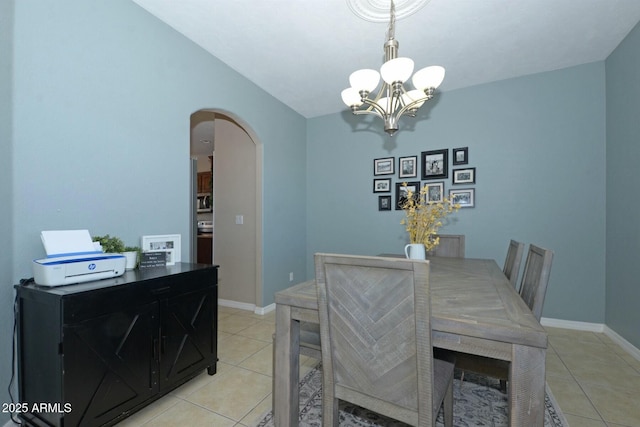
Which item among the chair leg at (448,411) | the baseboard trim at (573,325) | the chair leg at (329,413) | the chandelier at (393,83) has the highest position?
the chandelier at (393,83)

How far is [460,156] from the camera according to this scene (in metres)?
3.34

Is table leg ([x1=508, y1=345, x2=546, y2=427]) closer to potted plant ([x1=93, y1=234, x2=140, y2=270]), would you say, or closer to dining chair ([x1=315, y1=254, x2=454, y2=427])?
dining chair ([x1=315, y1=254, x2=454, y2=427])

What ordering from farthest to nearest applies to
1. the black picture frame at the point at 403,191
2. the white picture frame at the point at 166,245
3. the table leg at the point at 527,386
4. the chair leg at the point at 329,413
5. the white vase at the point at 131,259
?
the black picture frame at the point at 403,191
the white picture frame at the point at 166,245
the white vase at the point at 131,259
the chair leg at the point at 329,413
the table leg at the point at 527,386

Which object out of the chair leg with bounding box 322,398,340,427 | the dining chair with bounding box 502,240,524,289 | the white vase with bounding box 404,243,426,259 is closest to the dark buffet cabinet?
the chair leg with bounding box 322,398,340,427


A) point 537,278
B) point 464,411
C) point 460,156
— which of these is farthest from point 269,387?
point 460,156

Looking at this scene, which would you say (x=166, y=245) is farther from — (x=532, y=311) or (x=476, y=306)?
(x=532, y=311)

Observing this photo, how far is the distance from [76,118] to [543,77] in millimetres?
4165

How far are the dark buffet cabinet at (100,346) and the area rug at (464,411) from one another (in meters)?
0.72

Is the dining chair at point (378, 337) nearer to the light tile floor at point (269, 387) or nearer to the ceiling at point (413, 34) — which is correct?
the light tile floor at point (269, 387)

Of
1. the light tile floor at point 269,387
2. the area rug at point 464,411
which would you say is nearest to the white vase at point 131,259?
the light tile floor at point 269,387

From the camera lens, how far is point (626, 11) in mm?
2133

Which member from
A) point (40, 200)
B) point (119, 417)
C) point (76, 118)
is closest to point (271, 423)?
point (119, 417)

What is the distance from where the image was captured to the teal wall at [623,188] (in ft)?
7.63

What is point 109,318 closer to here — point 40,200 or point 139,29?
point 40,200
